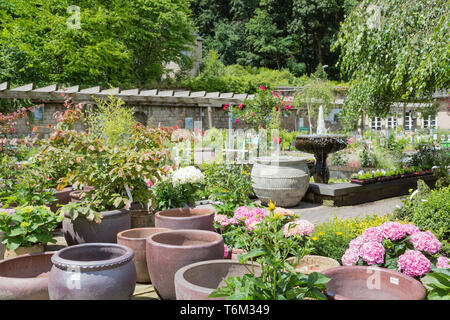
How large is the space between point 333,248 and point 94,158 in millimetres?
2373

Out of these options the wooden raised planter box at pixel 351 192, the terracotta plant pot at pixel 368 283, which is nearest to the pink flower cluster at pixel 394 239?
the terracotta plant pot at pixel 368 283

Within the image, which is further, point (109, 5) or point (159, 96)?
point (109, 5)

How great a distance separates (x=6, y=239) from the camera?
314cm

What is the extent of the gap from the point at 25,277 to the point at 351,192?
Result: 5591 millimetres

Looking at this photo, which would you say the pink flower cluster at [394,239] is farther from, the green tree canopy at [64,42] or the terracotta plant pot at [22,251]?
the green tree canopy at [64,42]

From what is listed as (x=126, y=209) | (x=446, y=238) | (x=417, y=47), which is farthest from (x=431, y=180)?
(x=126, y=209)

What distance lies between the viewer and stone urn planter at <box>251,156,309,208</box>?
6285 millimetres

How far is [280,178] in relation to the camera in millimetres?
6277

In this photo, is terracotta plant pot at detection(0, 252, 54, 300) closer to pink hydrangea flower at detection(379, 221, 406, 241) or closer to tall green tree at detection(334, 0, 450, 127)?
pink hydrangea flower at detection(379, 221, 406, 241)

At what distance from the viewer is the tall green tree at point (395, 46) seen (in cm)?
561

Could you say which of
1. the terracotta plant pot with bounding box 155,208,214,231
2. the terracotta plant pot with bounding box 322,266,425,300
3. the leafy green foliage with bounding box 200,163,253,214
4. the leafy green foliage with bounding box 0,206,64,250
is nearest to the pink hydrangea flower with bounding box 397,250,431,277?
the terracotta plant pot with bounding box 322,266,425,300

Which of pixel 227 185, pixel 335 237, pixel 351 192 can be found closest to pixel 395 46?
pixel 351 192

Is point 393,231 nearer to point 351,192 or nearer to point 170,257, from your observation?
point 170,257
